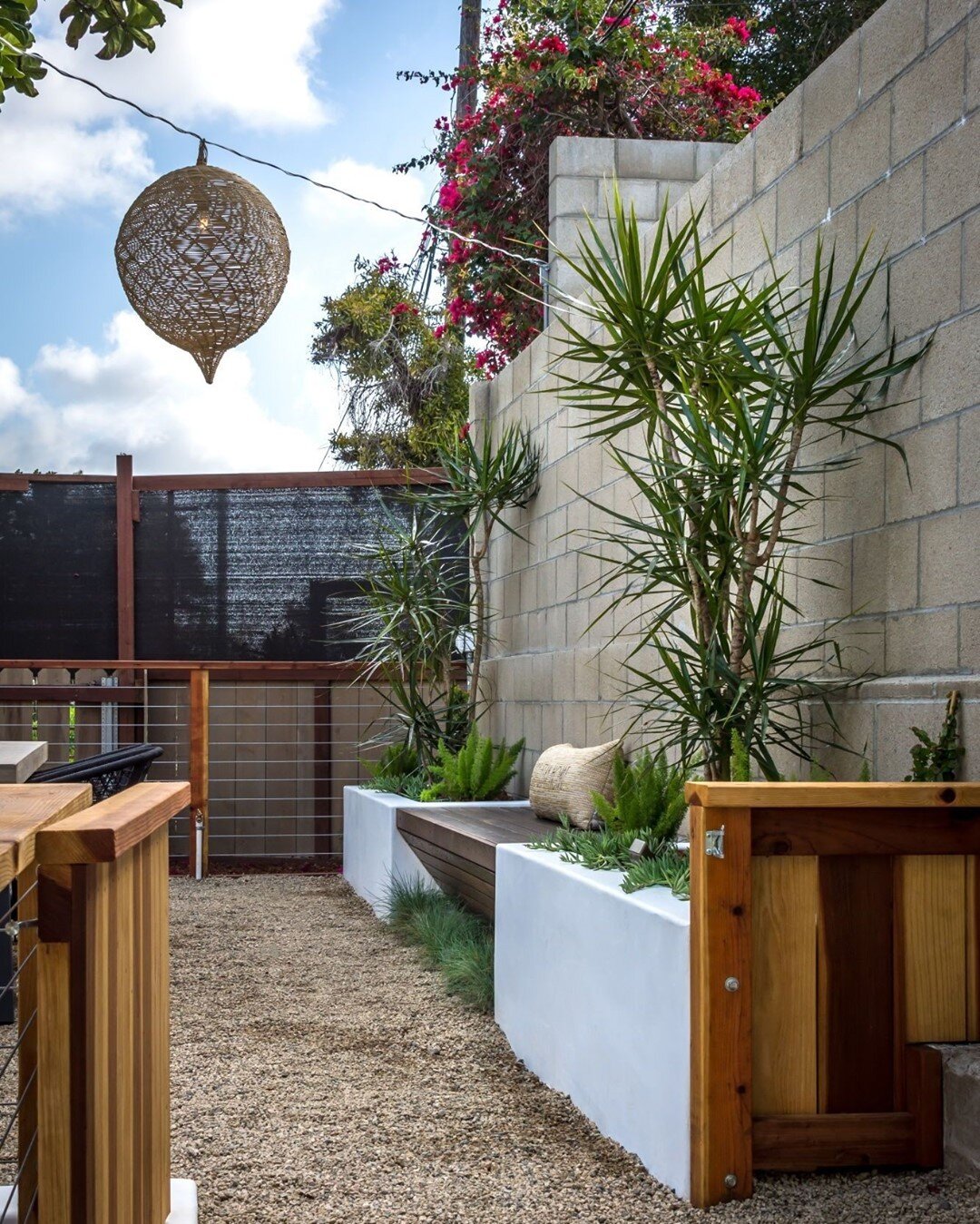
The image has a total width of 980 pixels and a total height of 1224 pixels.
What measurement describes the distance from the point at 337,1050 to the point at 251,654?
13.8ft

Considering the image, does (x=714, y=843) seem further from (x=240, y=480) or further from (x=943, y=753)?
(x=240, y=480)

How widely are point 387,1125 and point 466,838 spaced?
1.38 meters

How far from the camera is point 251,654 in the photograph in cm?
727

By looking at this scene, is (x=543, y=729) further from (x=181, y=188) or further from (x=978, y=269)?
(x=978, y=269)

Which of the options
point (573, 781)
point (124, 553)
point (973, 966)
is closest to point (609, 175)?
point (573, 781)

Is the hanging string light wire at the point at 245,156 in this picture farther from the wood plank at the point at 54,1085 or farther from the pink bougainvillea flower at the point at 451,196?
the wood plank at the point at 54,1085

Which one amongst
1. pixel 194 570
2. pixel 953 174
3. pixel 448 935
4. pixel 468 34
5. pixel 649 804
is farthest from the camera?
pixel 468 34

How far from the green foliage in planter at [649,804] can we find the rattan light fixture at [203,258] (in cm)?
249

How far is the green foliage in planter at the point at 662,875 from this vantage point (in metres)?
2.58

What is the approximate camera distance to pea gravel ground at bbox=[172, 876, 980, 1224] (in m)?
2.15

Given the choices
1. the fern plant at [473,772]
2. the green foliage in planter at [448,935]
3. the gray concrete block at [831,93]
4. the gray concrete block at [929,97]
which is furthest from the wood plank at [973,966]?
the fern plant at [473,772]

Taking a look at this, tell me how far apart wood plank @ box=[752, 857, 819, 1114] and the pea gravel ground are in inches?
6.3

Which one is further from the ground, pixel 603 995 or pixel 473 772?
pixel 473 772

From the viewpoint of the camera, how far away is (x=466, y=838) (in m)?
4.00
